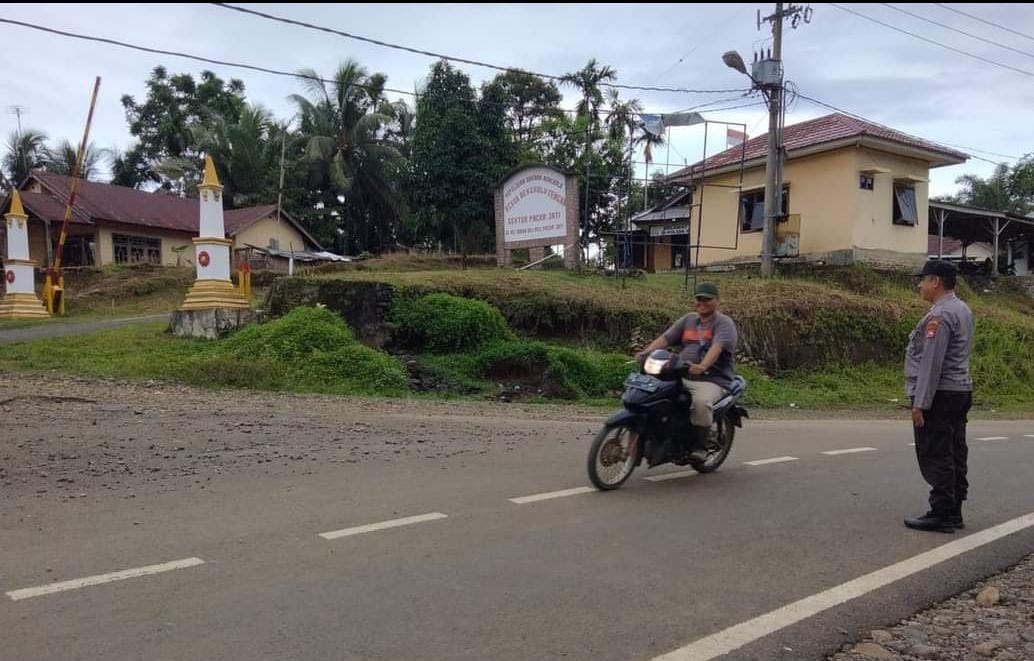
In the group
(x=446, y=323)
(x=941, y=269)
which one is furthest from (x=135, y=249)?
(x=941, y=269)

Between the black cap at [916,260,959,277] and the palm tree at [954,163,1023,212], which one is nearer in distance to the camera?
the black cap at [916,260,959,277]

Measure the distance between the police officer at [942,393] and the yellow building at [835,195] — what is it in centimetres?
1676

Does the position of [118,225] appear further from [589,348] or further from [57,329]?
[589,348]

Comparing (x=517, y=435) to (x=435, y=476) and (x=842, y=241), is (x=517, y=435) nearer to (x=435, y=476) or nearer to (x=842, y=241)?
(x=435, y=476)

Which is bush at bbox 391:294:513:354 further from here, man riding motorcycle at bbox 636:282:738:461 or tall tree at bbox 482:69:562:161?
tall tree at bbox 482:69:562:161

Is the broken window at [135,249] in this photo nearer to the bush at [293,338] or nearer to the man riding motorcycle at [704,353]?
the bush at [293,338]

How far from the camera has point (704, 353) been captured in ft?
22.4

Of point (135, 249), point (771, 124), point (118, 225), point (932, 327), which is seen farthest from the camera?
point (135, 249)

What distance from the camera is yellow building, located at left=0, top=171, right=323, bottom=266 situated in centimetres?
3338

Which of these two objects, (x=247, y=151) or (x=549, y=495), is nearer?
(x=549, y=495)

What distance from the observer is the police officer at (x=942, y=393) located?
5.46 meters

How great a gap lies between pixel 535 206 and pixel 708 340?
535 inches

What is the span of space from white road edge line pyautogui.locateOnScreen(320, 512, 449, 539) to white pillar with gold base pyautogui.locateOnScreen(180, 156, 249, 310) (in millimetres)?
11447

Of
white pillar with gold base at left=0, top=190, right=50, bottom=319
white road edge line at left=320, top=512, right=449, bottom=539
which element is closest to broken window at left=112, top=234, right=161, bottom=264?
white pillar with gold base at left=0, top=190, right=50, bottom=319
